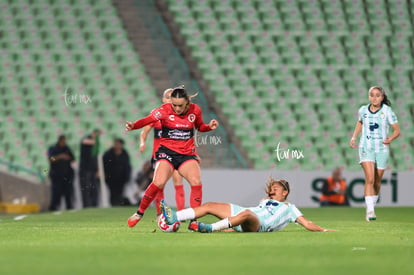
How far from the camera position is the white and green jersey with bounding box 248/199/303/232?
975 centimetres

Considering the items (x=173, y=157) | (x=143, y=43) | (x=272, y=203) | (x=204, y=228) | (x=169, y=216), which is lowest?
(x=204, y=228)

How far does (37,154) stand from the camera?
74.9 feet

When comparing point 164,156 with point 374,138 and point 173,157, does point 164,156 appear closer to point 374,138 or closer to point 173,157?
point 173,157

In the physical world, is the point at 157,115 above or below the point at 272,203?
above

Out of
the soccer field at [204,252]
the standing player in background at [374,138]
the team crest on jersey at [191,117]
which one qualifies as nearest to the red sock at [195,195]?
the soccer field at [204,252]

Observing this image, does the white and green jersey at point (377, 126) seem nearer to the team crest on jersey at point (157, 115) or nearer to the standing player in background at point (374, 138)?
the standing player in background at point (374, 138)

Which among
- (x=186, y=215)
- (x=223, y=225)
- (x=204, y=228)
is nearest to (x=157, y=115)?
(x=186, y=215)

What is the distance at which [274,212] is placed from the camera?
9.80 metres

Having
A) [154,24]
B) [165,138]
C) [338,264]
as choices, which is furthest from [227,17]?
[338,264]

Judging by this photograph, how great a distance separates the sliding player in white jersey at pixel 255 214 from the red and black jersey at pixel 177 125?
1.18 m

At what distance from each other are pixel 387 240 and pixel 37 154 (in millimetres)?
15008

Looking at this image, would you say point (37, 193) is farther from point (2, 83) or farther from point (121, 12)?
point (121, 12)

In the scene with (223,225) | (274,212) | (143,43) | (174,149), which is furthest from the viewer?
(143,43)

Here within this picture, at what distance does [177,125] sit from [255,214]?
164cm
